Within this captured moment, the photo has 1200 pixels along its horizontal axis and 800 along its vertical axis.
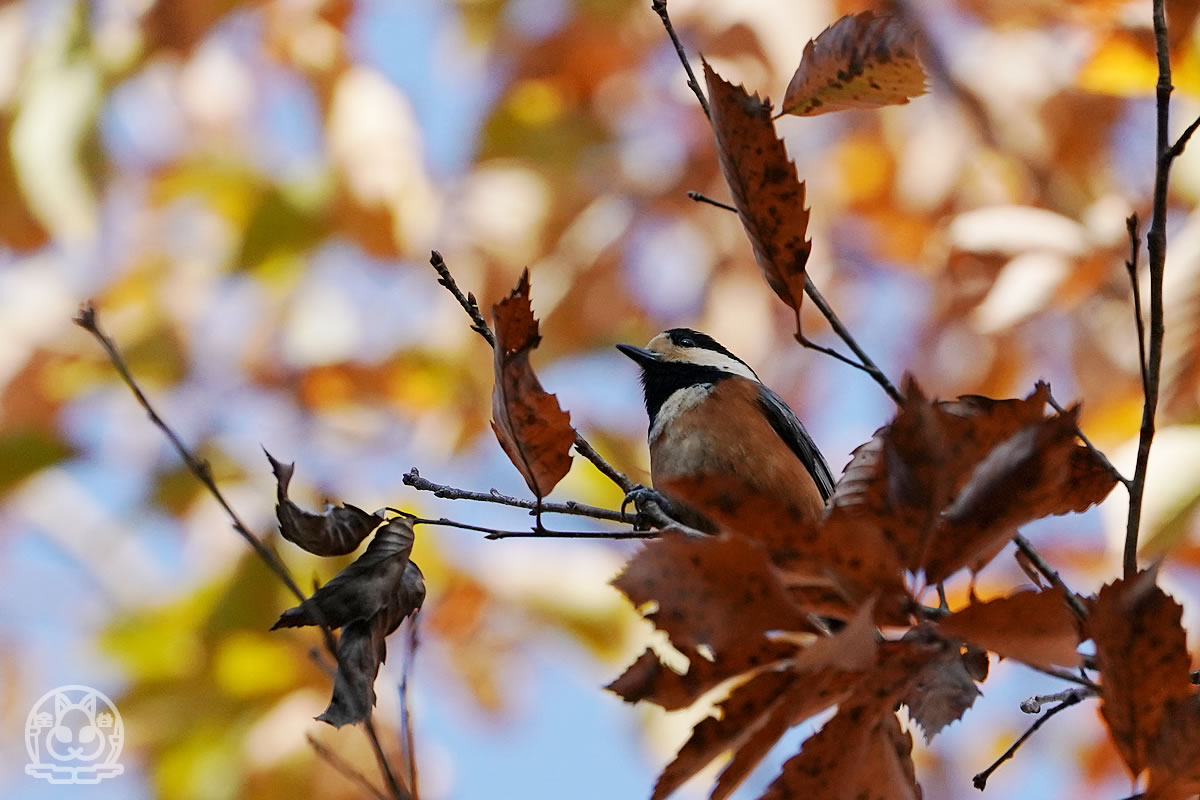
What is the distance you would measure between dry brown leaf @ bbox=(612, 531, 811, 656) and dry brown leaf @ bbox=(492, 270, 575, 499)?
0.43m

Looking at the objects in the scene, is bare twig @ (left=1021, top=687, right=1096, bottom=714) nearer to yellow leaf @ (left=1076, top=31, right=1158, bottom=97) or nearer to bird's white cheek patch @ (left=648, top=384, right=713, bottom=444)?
bird's white cheek patch @ (left=648, top=384, right=713, bottom=444)

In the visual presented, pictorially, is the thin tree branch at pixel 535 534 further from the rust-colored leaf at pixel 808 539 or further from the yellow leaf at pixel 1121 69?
the yellow leaf at pixel 1121 69

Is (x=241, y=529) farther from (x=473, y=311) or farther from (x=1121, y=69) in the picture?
(x=1121, y=69)

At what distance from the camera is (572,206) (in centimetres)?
459

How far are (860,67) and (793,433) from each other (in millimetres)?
1516

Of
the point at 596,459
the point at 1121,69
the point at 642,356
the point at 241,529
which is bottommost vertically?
the point at 241,529

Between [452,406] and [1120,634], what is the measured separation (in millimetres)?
3732

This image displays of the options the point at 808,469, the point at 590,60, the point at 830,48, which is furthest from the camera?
the point at 590,60

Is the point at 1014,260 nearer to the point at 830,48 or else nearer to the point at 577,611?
the point at 830,48

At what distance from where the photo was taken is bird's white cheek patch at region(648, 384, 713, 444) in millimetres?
2840

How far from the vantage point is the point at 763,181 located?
56.4 inches

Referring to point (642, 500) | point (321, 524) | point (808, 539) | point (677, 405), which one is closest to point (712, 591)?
point (808, 539)

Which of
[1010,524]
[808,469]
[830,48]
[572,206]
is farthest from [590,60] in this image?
[1010,524]

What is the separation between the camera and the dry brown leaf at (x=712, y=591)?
3.60ft
